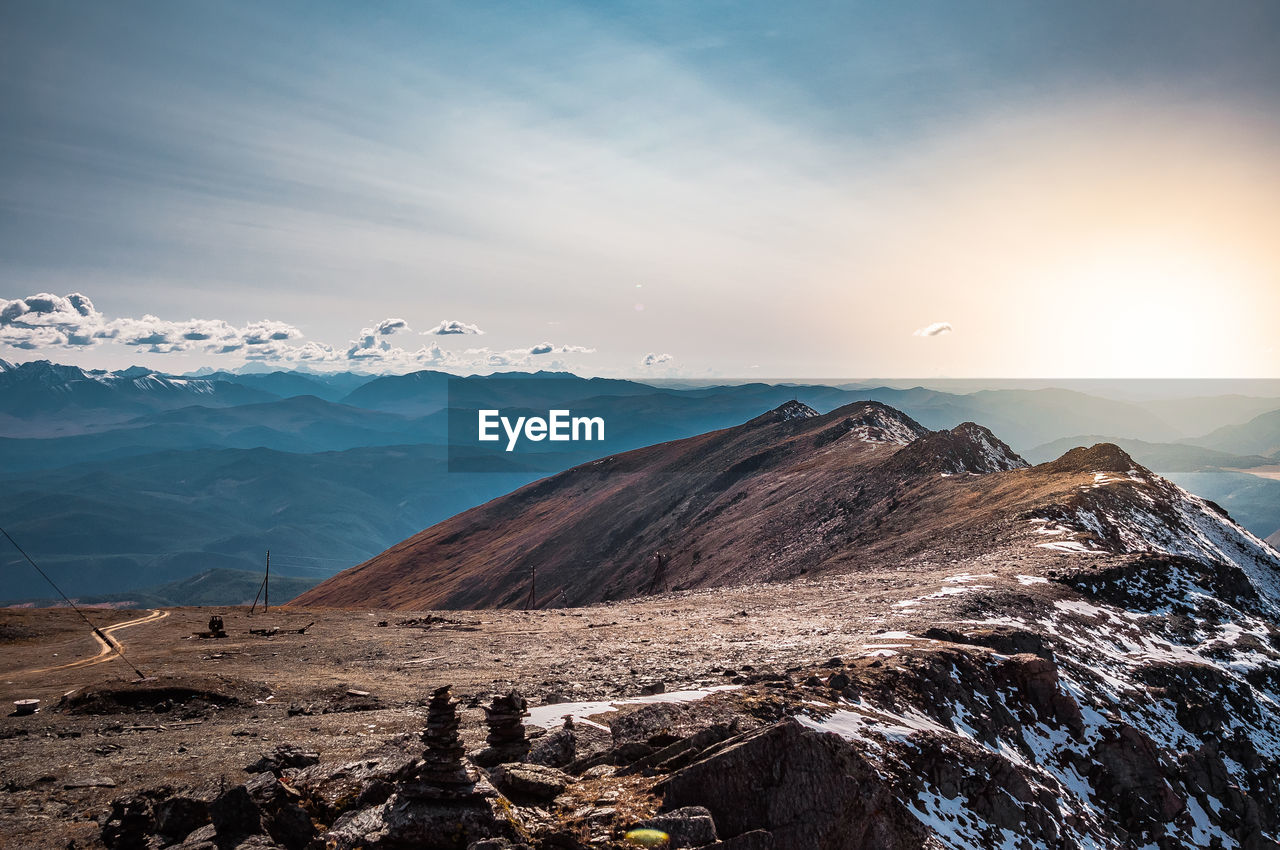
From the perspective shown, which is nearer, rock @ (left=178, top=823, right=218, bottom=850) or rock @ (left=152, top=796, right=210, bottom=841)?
rock @ (left=178, top=823, right=218, bottom=850)

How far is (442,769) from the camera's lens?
12164mm

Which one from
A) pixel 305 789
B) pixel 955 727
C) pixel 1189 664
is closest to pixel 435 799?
pixel 305 789

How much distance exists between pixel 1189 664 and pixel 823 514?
139 ft

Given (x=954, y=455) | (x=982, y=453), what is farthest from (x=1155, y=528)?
(x=982, y=453)

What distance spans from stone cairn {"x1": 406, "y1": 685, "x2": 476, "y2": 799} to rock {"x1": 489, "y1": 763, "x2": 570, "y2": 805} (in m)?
1.29

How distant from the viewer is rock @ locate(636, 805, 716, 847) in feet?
38.9

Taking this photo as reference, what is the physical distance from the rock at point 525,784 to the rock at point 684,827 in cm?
215

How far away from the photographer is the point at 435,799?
12.0 metres

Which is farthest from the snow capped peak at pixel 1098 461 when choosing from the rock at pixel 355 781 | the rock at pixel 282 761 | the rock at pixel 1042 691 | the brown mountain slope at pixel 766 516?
the rock at pixel 282 761

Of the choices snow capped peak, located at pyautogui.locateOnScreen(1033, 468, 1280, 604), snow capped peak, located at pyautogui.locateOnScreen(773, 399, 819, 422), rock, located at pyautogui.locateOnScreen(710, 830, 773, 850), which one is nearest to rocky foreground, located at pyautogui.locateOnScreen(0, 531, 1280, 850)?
rock, located at pyautogui.locateOnScreen(710, 830, 773, 850)

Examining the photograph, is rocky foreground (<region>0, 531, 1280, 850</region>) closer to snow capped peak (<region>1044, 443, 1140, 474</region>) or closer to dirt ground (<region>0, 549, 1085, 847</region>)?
dirt ground (<region>0, 549, 1085, 847</region>)

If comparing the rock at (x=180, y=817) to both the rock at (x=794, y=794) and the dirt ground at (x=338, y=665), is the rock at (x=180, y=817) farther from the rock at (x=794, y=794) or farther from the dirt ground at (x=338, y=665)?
the rock at (x=794, y=794)

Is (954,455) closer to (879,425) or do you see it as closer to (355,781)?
(879,425)

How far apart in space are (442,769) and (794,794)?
6.32 metres
